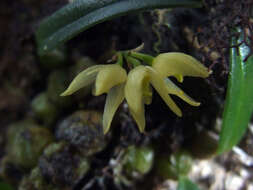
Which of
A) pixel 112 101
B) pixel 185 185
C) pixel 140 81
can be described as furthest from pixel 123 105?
pixel 185 185

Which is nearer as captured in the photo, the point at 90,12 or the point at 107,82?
the point at 107,82

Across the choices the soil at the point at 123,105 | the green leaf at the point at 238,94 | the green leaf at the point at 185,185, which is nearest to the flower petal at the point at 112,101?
the soil at the point at 123,105

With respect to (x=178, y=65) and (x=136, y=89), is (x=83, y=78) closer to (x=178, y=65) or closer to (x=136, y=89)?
(x=136, y=89)

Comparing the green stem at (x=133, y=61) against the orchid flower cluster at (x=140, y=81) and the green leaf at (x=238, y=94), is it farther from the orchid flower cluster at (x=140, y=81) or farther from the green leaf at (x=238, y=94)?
the green leaf at (x=238, y=94)

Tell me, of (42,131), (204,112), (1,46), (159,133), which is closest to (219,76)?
(204,112)

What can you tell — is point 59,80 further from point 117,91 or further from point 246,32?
point 246,32
